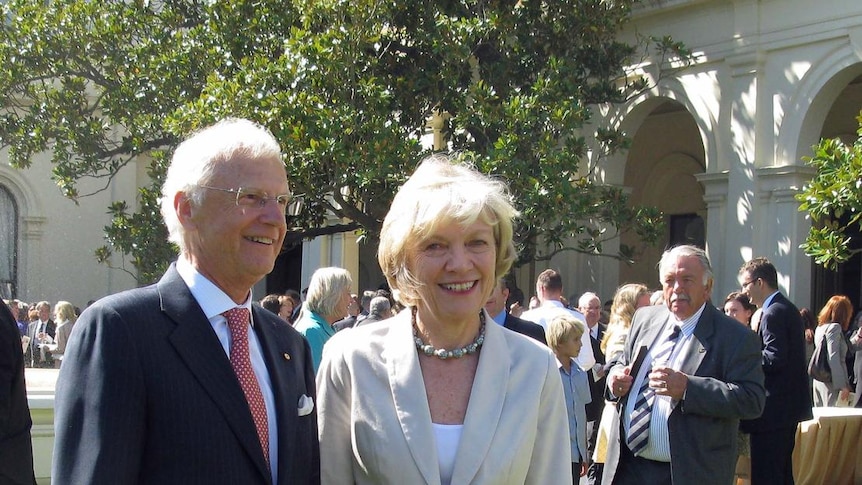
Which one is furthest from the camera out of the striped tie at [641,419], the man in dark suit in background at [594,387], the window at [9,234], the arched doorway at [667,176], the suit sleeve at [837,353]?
the window at [9,234]

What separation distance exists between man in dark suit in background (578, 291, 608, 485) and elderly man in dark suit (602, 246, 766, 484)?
128cm

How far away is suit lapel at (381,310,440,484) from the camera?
293cm

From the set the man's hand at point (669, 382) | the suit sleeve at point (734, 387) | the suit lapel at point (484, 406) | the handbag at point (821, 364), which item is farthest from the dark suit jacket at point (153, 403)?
the handbag at point (821, 364)

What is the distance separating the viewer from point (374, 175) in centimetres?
1319

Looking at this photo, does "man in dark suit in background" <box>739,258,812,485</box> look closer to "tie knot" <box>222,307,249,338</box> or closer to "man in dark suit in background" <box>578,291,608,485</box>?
"man in dark suit in background" <box>578,291,608,485</box>

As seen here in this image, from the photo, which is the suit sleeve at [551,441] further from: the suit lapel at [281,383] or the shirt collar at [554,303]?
the shirt collar at [554,303]

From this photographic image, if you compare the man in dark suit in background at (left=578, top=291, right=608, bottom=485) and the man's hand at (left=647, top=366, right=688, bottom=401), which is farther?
the man in dark suit in background at (left=578, top=291, right=608, bottom=485)

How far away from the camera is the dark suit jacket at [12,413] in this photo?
3.80m

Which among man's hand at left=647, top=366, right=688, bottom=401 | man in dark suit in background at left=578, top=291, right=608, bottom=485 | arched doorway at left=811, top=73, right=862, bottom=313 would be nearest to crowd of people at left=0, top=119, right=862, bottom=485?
man's hand at left=647, top=366, right=688, bottom=401

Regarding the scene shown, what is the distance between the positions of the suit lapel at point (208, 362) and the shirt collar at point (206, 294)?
1.0 inches

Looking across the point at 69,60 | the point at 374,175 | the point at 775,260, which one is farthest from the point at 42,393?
the point at 69,60

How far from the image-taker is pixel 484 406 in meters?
3.03

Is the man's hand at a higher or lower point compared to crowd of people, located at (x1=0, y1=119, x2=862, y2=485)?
lower

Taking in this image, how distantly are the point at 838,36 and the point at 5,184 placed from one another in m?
21.0
